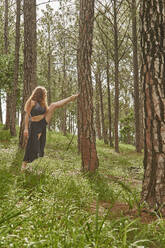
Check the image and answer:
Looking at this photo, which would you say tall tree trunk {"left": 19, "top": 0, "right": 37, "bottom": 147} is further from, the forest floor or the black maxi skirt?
the forest floor

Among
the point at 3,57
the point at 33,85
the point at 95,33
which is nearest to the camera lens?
the point at 33,85

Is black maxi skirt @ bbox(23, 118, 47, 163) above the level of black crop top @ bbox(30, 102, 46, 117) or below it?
below

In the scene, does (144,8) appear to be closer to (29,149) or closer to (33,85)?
(29,149)

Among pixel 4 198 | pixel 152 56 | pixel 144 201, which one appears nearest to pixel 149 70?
pixel 152 56

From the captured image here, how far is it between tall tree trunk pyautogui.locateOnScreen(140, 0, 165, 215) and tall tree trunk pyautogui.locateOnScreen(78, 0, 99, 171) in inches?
149

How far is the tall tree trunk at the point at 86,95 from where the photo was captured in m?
7.94

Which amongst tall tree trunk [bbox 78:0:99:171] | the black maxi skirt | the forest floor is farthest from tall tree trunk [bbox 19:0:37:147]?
the forest floor

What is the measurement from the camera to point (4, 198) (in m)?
3.47

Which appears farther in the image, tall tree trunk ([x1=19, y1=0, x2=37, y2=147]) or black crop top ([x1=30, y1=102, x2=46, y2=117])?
tall tree trunk ([x1=19, y1=0, x2=37, y2=147])

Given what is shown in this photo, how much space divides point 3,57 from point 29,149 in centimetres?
1234

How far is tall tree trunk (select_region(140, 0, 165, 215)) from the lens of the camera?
406 cm

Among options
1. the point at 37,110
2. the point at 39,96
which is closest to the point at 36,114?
the point at 37,110

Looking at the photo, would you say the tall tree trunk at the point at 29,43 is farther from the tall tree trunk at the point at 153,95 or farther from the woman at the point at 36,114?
the tall tree trunk at the point at 153,95

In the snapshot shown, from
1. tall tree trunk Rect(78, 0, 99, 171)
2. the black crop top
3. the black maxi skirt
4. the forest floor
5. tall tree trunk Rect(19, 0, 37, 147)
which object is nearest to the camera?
the forest floor
